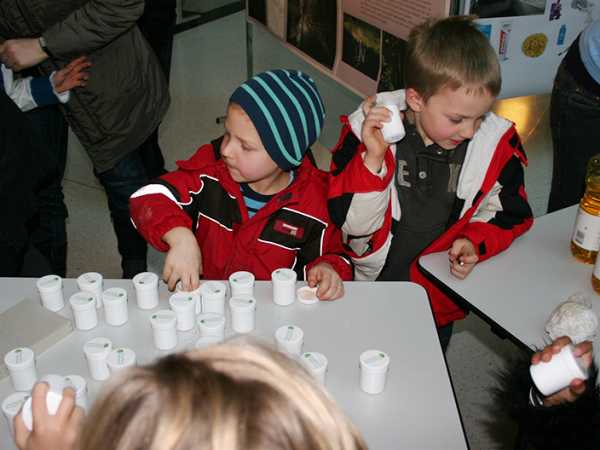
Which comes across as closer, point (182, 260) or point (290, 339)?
point (290, 339)

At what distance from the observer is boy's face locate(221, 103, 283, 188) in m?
1.55

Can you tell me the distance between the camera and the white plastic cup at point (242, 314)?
1311 millimetres

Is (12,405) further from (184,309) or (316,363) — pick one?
(316,363)

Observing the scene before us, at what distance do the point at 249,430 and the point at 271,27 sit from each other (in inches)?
136

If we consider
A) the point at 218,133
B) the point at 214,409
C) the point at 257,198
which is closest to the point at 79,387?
the point at 214,409

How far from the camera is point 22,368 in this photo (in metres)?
1.17

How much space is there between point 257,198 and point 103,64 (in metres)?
0.96

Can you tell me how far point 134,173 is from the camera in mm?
2471

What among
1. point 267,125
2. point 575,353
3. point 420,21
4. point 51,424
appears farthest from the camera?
point 420,21

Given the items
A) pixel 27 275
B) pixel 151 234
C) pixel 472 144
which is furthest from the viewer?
pixel 27 275

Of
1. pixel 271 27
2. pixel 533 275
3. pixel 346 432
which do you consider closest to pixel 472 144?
pixel 533 275

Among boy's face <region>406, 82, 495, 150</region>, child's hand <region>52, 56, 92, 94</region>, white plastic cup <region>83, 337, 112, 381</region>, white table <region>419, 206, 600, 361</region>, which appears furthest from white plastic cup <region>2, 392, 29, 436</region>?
child's hand <region>52, 56, 92, 94</region>

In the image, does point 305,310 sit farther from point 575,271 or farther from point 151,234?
point 575,271

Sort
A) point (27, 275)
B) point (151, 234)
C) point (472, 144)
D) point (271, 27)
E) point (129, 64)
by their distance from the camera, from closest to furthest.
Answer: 1. point (151, 234)
2. point (472, 144)
3. point (27, 275)
4. point (129, 64)
5. point (271, 27)
